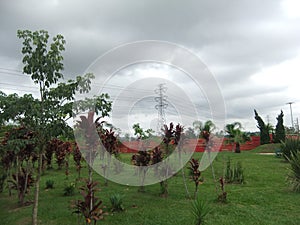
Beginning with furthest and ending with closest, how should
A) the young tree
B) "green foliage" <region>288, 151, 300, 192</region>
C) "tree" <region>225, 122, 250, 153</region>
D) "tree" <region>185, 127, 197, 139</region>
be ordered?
"tree" <region>225, 122, 250, 153</region>
"green foliage" <region>288, 151, 300, 192</region>
"tree" <region>185, 127, 197, 139</region>
the young tree

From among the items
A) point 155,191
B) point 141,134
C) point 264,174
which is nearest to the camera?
point 155,191

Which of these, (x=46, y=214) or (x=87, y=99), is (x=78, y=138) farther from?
(x=46, y=214)

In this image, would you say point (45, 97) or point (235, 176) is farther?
point (235, 176)

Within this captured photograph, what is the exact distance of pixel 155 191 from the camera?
7078 millimetres

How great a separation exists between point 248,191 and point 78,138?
4775 mm

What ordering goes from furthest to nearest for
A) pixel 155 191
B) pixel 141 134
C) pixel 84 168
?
1. pixel 84 168
2. pixel 141 134
3. pixel 155 191

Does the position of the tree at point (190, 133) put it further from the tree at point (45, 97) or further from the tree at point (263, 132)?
the tree at point (263, 132)

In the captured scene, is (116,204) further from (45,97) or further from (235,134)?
(235,134)

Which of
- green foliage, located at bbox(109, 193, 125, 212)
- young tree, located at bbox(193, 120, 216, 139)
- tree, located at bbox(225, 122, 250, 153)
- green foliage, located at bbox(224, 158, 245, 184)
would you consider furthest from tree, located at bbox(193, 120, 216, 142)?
tree, located at bbox(225, 122, 250, 153)

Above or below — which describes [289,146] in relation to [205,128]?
below

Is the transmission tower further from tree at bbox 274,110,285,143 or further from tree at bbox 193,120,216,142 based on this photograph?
tree at bbox 274,110,285,143

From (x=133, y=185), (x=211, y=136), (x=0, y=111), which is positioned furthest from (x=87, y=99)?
(x=133, y=185)

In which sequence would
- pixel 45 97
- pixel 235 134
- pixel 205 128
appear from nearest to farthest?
pixel 45 97
pixel 205 128
pixel 235 134

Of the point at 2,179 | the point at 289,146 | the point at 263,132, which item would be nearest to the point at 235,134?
the point at 263,132
